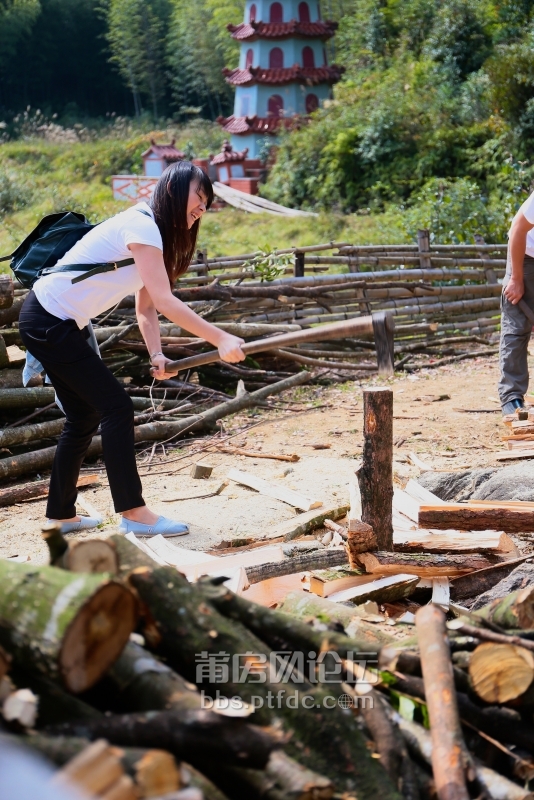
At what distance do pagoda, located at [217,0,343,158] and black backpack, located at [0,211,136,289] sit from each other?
24146 millimetres

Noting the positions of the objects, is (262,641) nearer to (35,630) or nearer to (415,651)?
(415,651)

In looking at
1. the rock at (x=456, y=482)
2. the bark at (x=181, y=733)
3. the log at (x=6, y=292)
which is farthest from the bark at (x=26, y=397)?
the bark at (x=181, y=733)

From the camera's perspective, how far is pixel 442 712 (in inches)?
65.0

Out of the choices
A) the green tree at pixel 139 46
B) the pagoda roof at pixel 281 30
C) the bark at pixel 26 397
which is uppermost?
the green tree at pixel 139 46

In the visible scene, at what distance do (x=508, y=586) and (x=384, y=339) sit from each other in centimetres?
126

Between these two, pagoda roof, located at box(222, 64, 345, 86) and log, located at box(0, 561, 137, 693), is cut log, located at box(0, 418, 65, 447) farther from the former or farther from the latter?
pagoda roof, located at box(222, 64, 345, 86)

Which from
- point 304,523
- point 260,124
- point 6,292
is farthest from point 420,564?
point 260,124

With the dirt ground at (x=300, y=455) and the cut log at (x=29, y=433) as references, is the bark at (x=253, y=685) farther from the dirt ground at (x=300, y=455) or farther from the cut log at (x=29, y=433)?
the cut log at (x=29, y=433)

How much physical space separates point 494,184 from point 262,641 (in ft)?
57.2

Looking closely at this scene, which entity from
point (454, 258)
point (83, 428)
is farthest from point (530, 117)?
point (83, 428)

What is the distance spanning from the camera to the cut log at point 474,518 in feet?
10.8

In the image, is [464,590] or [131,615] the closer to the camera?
[131,615]

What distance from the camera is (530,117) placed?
684 inches

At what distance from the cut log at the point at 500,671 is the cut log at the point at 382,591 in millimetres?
1017
